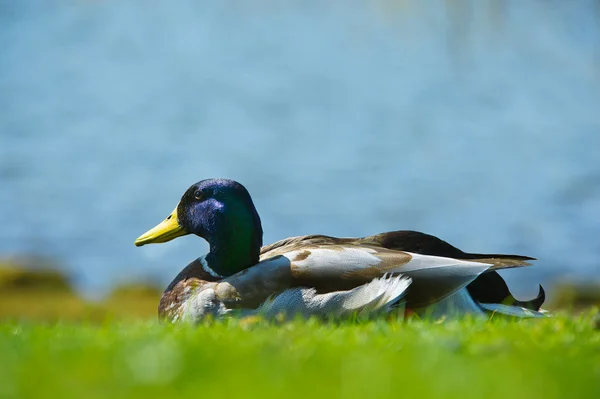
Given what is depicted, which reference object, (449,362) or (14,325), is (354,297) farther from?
(449,362)

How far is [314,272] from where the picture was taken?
5.44 metres

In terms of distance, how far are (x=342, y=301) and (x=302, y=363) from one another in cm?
242

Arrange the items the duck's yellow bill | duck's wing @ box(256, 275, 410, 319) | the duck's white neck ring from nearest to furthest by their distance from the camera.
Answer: duck's wing @ box(256, 275, 410, 319), the duck's white neck ring, the duck's yellow bill

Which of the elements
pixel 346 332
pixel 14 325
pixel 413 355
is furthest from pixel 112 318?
pixel 413 355

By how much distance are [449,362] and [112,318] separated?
211 cm

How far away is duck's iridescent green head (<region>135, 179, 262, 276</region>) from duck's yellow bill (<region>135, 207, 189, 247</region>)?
0.16ft

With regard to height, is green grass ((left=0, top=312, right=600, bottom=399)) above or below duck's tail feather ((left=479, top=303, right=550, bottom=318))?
above

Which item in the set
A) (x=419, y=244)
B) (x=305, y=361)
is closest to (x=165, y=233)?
(x=419, y=244)

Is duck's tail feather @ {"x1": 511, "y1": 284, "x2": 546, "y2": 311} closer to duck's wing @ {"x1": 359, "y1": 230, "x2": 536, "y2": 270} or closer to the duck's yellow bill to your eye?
duck's wing @ {"x1": 359, "y1": 230, "x2": 536, "y2": 270}

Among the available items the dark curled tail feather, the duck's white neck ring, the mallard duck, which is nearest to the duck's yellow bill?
the mallard duck

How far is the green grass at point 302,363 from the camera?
260 centimetres

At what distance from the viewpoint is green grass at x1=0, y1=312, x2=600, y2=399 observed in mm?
2596

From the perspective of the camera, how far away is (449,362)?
299cm

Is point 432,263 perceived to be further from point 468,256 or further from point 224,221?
point 224,221
